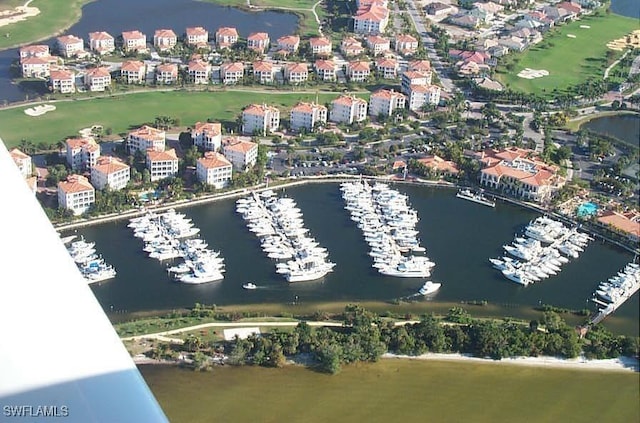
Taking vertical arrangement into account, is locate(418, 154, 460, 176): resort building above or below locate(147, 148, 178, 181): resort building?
below

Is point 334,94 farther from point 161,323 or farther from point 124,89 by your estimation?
point 161,323

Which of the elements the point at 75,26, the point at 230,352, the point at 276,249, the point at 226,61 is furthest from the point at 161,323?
the point at 75,26

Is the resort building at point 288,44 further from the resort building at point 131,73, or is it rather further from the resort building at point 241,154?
Answer: the resort building at point 241,154

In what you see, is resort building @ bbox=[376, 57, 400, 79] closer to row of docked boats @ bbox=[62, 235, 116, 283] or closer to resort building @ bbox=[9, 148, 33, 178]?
resort building @ bbox=[9, 148, 33, 178]

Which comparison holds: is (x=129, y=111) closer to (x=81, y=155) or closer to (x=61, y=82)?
(x=61, y=82)

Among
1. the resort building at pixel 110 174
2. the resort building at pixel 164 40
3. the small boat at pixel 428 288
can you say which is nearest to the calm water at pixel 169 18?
the resort building at pixel 164 40

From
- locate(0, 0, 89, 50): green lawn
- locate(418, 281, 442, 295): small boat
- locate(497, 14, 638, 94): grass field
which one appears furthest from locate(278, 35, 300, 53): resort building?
locate(418, 281, 442, 295): small boat
